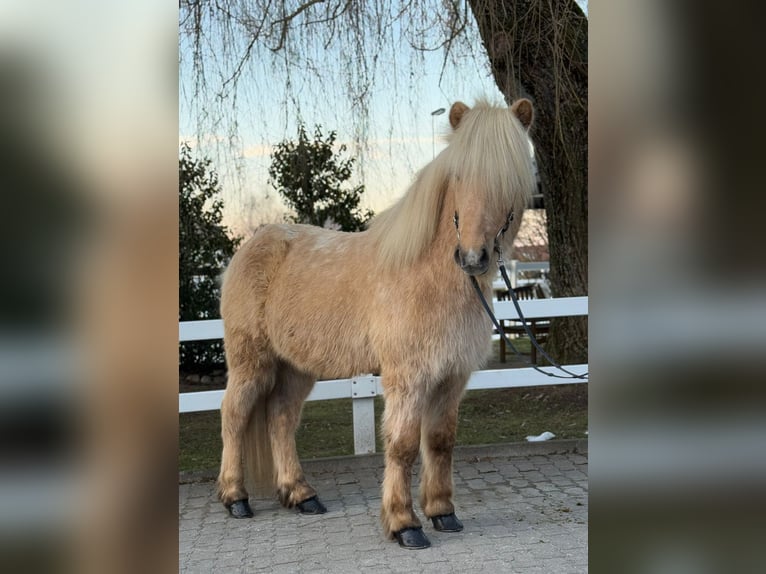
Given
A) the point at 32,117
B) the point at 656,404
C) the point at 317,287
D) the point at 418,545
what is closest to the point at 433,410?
the point at 418,545

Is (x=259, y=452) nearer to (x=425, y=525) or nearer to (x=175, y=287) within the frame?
(x=425, y=525)

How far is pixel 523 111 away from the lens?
3998 millimetres

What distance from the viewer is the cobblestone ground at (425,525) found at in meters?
3.92

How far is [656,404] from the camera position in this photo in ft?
3.54

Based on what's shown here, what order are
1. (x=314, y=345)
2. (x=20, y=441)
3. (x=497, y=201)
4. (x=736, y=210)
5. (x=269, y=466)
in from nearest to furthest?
1. (x=20, y=441)
2. (x=736, y=210)
3. (x=497, y=201)
4. (x=314, y=345)
5. (x=269, y=466)

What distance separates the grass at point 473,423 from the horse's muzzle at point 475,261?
3.08 meters

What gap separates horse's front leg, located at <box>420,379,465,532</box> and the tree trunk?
1824 millimetres

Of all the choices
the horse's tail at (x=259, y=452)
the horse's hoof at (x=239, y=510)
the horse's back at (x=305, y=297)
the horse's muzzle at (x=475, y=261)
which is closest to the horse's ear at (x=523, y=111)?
the horse's muzzle at (x=475, y=261)

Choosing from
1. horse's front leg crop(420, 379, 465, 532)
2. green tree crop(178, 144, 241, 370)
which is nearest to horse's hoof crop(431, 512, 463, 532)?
horse's front leg crop(420, 379, 465, 532)

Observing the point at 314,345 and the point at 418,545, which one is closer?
the point at 418,545

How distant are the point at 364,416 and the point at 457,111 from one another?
9.00 feet

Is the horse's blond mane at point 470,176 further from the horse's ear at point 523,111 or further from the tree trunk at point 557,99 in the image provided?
the tree trunk at point 557,99

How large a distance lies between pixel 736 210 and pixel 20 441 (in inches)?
38.0

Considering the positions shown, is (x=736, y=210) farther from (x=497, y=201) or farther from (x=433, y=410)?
(x=433, y=410)
